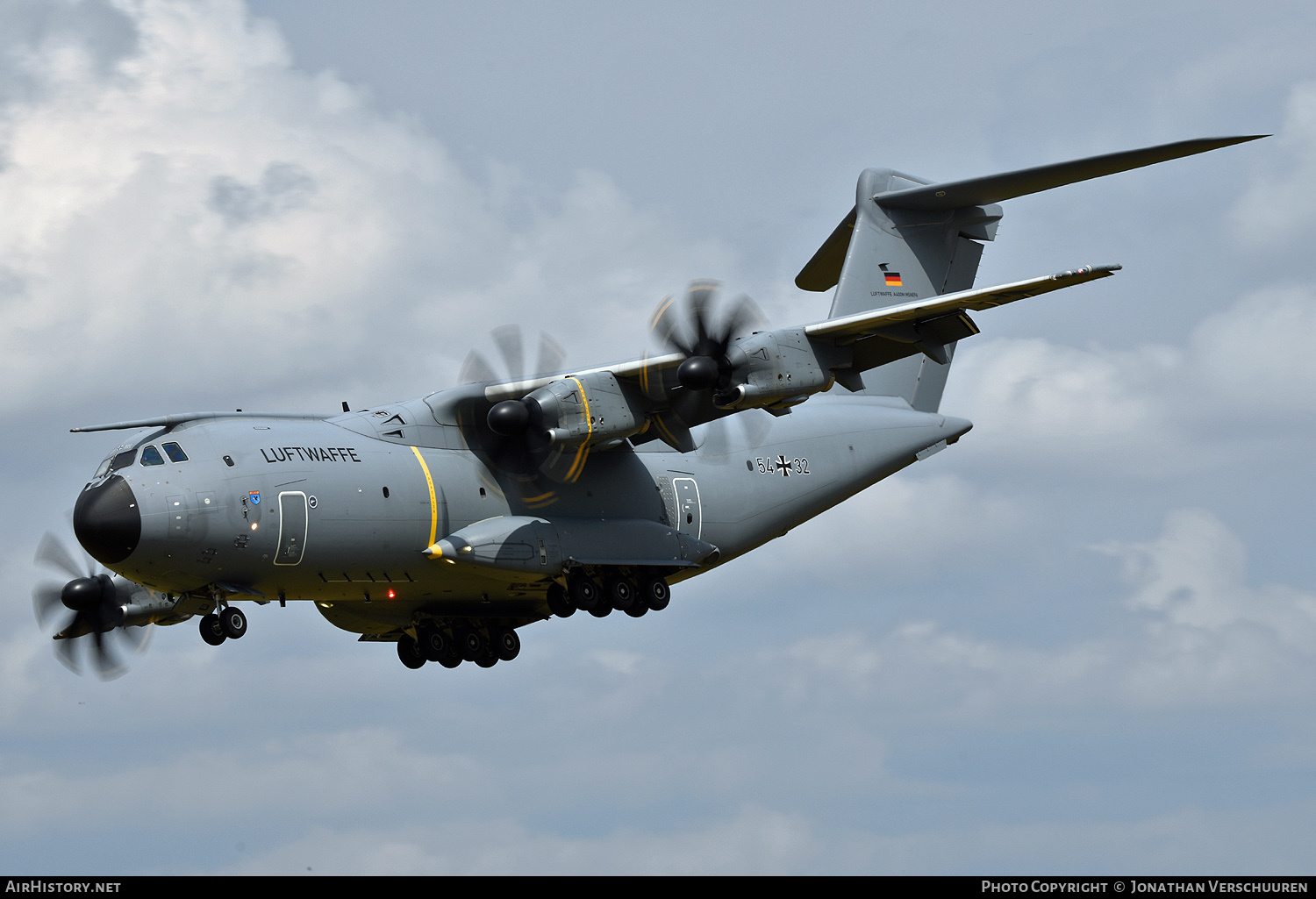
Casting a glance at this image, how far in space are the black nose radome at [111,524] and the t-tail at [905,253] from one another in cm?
1056

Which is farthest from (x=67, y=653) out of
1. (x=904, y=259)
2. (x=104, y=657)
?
(x=904, y=259)

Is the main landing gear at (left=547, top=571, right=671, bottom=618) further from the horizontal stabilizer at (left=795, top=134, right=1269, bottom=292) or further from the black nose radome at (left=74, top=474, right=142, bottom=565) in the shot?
the horizontal stabilizer at (left=795, top=134, right=1269, bottom=292)

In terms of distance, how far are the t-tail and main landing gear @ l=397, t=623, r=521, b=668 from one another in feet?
21.8

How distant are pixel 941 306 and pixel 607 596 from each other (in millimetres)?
5833

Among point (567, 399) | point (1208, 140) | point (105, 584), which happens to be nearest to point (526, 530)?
point (567, 399)

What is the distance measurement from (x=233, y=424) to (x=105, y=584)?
15.6ft

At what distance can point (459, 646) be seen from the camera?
77.3ft

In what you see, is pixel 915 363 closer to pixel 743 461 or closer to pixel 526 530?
pixel 743 461

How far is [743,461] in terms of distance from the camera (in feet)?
78.9

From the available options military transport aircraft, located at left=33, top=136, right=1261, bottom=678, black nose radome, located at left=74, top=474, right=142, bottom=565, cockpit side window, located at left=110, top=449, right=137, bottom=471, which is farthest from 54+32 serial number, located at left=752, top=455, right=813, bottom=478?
black nose radome, located at left=74, top=474, right=142, bottom=565

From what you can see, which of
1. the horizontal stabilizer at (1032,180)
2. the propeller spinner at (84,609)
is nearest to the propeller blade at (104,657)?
the propeller spinner at (84,609)

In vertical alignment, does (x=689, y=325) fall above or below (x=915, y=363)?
below

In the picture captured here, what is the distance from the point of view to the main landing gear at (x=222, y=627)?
1928cm

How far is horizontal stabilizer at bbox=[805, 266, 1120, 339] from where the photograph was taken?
19.6 metres
